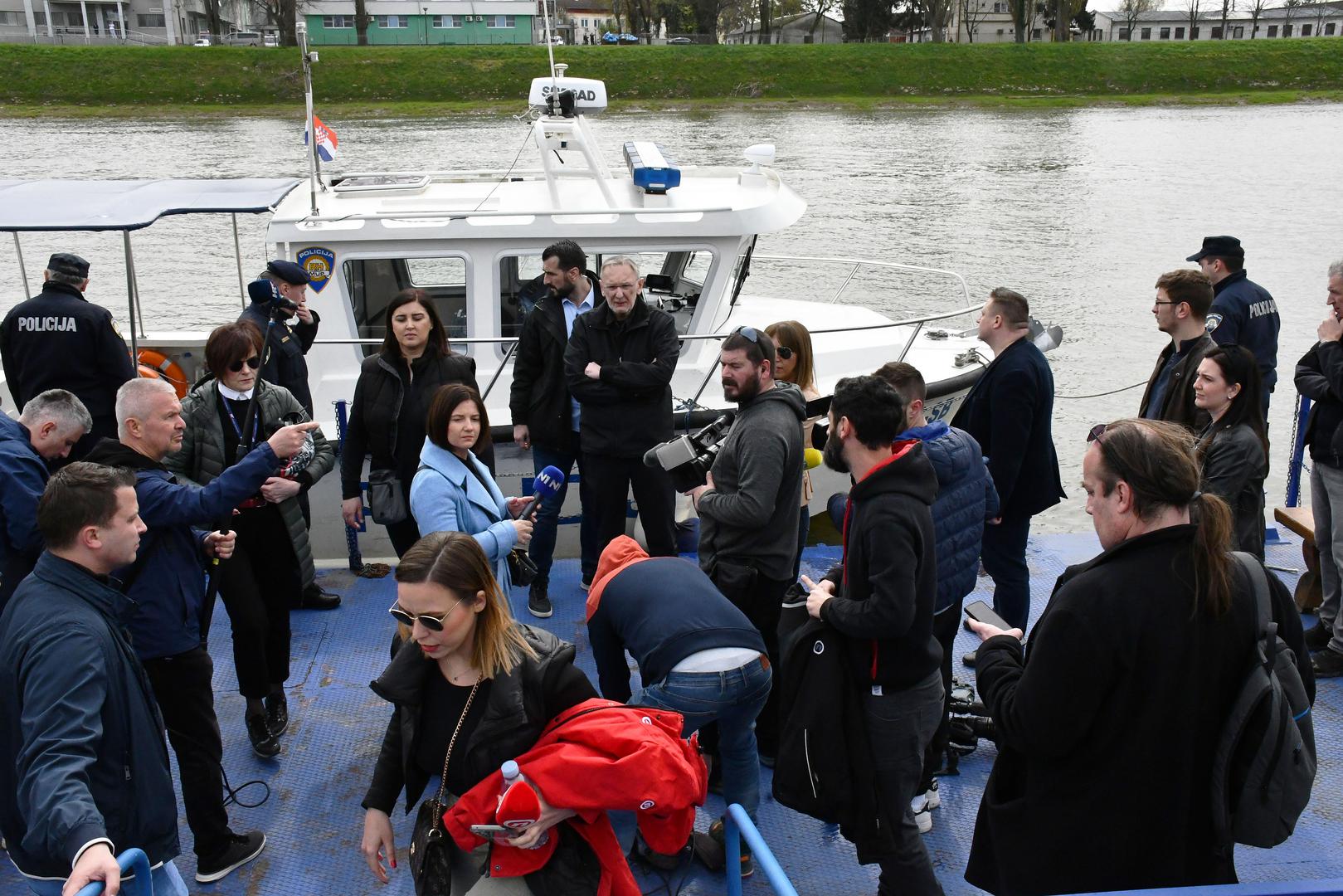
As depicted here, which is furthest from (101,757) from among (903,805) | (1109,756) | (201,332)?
(201,332)

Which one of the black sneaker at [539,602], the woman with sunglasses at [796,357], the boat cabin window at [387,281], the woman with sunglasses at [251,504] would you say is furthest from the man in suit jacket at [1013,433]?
the boat cabin window at [387,281]

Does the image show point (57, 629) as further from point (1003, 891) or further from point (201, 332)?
point (201, 332)

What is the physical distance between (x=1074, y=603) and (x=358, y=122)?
107 ft

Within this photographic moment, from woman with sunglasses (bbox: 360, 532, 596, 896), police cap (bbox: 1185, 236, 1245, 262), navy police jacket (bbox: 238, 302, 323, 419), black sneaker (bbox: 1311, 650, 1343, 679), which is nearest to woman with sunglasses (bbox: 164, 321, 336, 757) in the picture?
navy police jacket (bbox: 238, 302, 323, 419)

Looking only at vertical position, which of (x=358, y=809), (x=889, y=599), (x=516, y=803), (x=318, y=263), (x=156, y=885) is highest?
(x=318, y=263)

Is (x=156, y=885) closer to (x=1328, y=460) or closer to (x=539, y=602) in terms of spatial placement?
(x=539, y=602)

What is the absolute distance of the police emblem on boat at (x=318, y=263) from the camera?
6.13 m

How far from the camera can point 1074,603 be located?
2.11m

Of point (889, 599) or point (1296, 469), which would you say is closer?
point (889, 599)

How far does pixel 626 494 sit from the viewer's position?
475 centimetres

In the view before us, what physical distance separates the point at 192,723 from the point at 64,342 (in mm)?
2583

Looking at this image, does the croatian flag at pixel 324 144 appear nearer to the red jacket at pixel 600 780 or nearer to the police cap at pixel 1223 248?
the police cap at pixel 1223 248

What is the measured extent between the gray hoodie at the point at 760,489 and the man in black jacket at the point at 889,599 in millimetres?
368

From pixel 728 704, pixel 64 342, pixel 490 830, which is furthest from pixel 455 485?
pixel 64 342
